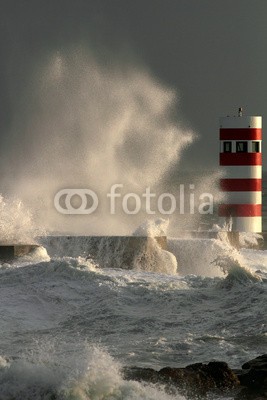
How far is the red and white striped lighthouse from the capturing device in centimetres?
1577

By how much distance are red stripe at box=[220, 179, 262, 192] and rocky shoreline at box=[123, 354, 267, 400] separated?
7.89 meters

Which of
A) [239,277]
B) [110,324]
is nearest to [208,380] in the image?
[110,324]

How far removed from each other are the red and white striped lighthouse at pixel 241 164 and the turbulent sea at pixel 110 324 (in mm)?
3131

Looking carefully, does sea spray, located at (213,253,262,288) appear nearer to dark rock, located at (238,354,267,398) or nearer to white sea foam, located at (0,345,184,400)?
dark rock, located at (238,354,267,398)

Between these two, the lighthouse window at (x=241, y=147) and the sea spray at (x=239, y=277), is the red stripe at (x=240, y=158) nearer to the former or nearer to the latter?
the lighthouse window at (x=241, y=147)

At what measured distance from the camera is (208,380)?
781 centimetres

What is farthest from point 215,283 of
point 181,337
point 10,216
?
point 10,216

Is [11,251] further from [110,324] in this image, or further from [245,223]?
[245,223]

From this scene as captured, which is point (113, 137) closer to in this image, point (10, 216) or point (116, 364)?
point (10, 216)

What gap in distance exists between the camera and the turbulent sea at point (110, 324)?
751cm

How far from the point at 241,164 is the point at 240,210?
654 mm

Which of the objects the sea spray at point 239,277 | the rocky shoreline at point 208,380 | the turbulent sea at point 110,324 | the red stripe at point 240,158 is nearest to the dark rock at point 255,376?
the rocky shoreline at point 208,380

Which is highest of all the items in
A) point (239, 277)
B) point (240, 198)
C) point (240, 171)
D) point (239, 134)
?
point (239, 134)

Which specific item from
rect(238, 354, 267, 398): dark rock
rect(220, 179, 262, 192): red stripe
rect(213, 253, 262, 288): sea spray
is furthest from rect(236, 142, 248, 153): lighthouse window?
rect(238, 354, 267, 398): dark rock
